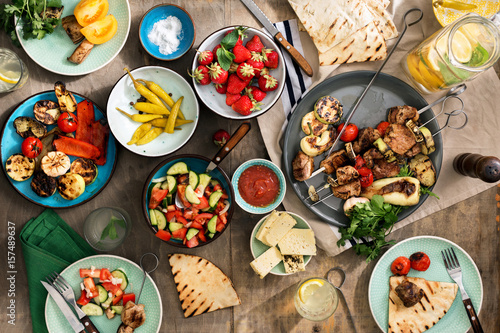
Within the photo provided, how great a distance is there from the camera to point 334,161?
9.17 ft

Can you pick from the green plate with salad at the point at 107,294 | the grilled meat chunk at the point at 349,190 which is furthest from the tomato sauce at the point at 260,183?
the green plate with salad at the point at 107,294

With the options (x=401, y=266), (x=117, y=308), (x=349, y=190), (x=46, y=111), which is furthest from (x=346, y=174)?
(x=46, y=111)

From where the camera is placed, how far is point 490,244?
3.06m

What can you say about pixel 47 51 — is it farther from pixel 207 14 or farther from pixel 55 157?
pixel 207 14

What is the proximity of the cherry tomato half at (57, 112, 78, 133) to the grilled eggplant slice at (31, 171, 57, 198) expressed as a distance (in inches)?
14.8

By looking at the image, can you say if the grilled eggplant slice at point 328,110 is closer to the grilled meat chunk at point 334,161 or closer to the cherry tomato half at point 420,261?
the grilled meat chunk at point 334,161

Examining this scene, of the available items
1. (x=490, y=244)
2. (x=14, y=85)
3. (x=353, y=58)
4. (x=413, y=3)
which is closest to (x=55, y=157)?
(x=14, y=85)

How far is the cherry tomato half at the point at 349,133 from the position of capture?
2.78 meters

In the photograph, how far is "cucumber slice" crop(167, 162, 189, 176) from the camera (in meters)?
2.71

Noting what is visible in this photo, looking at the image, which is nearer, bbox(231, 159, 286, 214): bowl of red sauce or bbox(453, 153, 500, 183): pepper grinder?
bbox(453, 153, 500, 183): pepper grinder

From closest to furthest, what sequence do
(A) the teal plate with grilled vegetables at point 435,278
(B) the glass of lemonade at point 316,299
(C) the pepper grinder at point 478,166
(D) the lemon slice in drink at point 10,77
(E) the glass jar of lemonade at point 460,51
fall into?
(E) the glass jar of lemonade at point 460,51
(C) the pepper grinder at point 478,166
(D) the lemon slice in drink at point 10,77
(B) the glass of lemonade at point 316,299
(A) the teal plate with grilled vegetables at point 435,278

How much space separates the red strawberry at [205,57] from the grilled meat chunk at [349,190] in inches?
54.0

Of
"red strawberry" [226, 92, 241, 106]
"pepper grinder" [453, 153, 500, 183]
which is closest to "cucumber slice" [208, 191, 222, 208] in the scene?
"red strawberry" [226, 92, 241, 106]

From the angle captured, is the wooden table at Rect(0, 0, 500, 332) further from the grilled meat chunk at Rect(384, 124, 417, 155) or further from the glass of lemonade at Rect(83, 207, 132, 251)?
the grilled meat chunk at Rect(384, 124, 417, 155)
